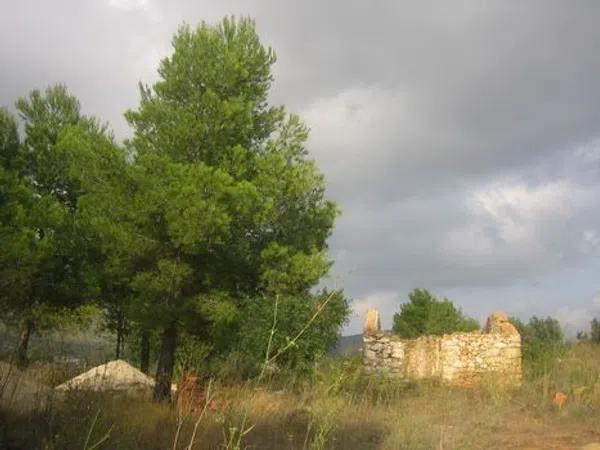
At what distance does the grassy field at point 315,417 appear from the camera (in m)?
6.33

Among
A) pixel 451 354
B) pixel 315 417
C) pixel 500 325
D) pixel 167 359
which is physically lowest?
pixel 315 417

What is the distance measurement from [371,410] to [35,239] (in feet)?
30.6

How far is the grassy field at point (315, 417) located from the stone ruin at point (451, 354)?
7.47ft

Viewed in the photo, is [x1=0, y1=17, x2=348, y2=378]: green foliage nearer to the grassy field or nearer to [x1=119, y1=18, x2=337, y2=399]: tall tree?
[x1=119, y1=18, x2=337, y2=399]: tall tree

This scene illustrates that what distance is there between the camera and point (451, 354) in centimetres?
2055

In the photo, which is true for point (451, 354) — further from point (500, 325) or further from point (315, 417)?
point (315, 417)

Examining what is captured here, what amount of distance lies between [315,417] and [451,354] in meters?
14.2

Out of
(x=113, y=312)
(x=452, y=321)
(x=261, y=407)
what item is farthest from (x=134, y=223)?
(x=452, y=321)

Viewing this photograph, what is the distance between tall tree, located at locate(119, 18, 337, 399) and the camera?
13.7m

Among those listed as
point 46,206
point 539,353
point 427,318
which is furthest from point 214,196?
point 427,318

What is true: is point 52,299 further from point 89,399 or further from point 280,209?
point 89,399

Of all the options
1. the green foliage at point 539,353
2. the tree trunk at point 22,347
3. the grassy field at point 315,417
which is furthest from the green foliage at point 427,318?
the tree trunk at point 22,347

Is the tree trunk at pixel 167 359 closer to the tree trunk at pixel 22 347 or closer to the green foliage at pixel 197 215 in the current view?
the green foliage at pixel 197 215

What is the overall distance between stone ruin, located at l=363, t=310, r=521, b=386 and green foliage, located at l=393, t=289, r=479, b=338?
18.5 meters
